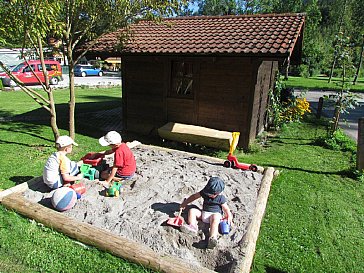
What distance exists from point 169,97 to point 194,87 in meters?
0.95

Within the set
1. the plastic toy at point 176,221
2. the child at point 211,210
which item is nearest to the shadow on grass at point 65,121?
the plastic toy at point 176,221

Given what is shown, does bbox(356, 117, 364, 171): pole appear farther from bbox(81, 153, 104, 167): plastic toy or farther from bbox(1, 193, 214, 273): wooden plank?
bbox(81, 153, 104, 167): plastic toy

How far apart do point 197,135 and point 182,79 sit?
7.25 feet

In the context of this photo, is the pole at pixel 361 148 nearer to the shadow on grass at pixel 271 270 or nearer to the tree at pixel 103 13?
the shadow on grass at pixel 271 270

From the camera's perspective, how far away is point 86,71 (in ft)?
122

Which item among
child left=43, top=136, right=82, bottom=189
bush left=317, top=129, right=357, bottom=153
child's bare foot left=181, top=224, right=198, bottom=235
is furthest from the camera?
bush left=317, top=129, right=357, bottom=153

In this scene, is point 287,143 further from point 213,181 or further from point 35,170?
point 35,170

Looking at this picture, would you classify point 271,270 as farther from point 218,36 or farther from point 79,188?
point 218,36

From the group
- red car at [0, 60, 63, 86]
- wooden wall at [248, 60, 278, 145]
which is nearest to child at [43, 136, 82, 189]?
wooden wall at [248, 60, 278, 145]

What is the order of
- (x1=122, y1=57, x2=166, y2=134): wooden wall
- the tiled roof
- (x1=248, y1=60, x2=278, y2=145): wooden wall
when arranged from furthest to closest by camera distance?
(x1=122, y1=57, x2=166, y2=134): wooden wall < (x1=248, y1=60, x2=278, y2=145): wooden wall < the tiled roof

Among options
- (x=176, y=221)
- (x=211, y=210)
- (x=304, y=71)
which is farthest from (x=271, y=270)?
(x=304, y=71)

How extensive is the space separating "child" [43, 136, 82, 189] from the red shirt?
0.77 meters

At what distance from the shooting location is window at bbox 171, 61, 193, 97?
9242mm

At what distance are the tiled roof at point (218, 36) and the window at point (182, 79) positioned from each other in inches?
29.3
